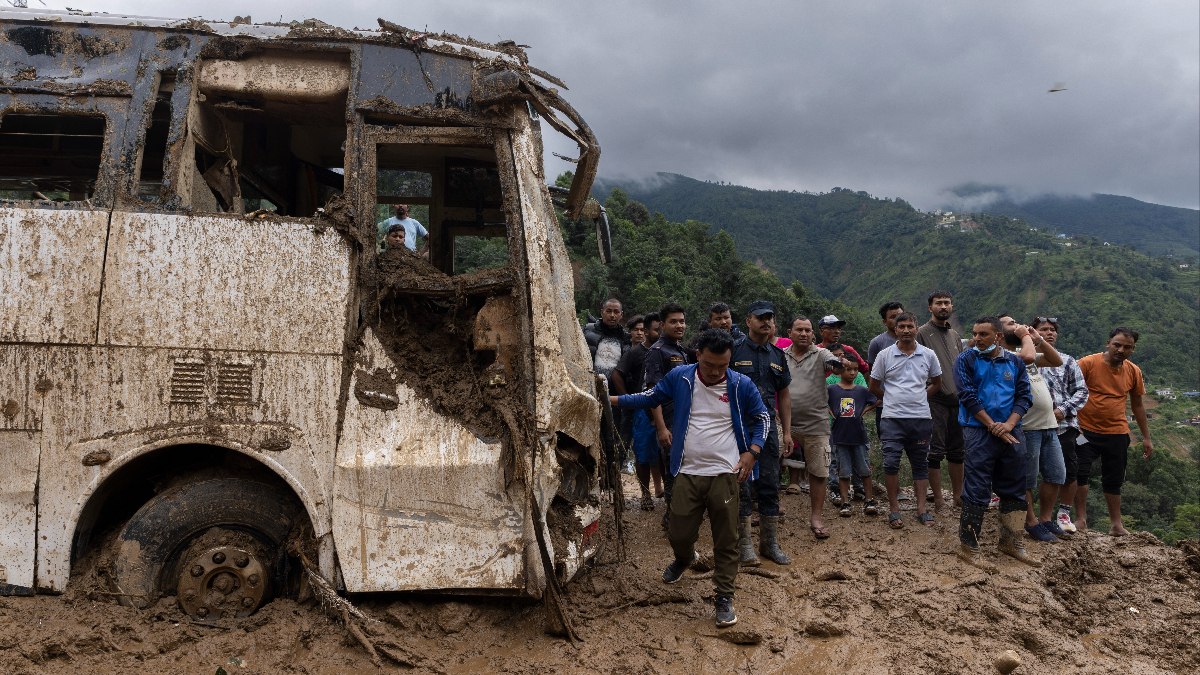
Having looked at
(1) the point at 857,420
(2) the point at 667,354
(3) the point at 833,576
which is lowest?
(3) the point at 833,576

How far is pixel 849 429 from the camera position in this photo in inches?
247

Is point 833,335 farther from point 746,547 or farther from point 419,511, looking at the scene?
point 419,511

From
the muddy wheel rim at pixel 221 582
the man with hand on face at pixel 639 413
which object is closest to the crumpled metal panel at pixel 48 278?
the muddy wheel rim at pixel 221 582

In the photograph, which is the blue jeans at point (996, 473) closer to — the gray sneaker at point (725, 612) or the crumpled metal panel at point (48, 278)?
the gray sneaker at point (725, 612)

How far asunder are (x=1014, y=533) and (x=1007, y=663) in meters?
1.75

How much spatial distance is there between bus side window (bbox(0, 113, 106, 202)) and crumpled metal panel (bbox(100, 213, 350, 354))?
2.41 ft

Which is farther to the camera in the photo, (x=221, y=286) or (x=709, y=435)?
(x=709, y=435)

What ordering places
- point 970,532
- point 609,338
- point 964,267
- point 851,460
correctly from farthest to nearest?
point 964,267 → point 609,338 → point 851,460 → point 970,532

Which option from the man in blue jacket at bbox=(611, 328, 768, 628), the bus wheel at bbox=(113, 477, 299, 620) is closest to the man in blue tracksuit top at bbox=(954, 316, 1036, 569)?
the man in blue jacket at bbox=(611, 328, 768, 628)

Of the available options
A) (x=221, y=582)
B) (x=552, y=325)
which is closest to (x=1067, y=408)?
(x=552, y=325)

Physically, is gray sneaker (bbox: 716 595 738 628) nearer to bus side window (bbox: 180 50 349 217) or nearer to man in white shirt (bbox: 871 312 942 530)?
man in white shirt (bbox: 871 312 942 530)

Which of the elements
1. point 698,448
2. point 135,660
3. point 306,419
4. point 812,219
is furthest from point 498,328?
point 812,219

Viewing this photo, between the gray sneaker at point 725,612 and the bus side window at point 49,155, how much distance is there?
3.92 metres

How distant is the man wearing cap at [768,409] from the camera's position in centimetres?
493
